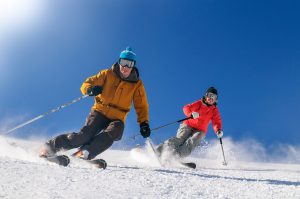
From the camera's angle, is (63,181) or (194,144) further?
(194,144)

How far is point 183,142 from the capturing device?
9.91 meters

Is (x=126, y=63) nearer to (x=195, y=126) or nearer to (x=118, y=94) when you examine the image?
(x=118, y=94)

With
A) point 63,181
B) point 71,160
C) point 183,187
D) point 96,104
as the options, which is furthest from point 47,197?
point 96,104

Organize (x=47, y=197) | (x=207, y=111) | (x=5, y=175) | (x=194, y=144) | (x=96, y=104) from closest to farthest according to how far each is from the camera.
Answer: (x=47, y=197) < (x=5, y=175) < (x=96, y=104) < (x=194, y=144) < (x=207, y=111)

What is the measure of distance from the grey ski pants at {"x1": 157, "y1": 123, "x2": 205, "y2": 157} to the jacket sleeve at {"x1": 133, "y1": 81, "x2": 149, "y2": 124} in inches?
72.3

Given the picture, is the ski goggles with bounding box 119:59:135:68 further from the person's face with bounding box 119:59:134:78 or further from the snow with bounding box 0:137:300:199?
the snow with bounding box 0:137:300:199

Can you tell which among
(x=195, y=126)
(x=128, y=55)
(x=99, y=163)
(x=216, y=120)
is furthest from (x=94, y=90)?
(x=216, y=120)

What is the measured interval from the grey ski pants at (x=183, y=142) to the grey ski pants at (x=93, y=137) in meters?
2.42

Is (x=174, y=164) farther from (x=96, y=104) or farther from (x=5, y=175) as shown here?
(x=5, y=175)

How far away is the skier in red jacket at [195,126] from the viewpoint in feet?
31.3

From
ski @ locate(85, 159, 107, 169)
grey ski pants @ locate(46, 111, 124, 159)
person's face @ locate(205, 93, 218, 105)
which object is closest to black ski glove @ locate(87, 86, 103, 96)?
grey ski pants @ locate(46, 111, 124, 159)

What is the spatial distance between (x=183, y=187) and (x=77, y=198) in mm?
1348

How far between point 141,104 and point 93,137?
4.17ft

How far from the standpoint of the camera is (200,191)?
4.40 metres
